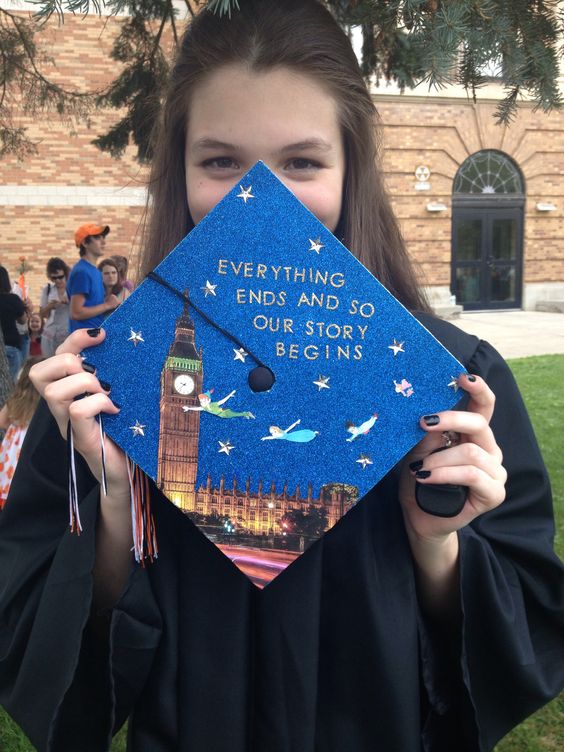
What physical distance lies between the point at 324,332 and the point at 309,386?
3.5 inches

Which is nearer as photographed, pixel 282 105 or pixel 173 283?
pixel 173 283

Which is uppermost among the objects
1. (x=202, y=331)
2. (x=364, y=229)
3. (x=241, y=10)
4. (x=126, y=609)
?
(x=241, y=10)

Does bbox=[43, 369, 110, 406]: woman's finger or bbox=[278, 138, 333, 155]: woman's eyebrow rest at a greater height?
bbox=[278, 138, 333, 155]: woman's eyebrow

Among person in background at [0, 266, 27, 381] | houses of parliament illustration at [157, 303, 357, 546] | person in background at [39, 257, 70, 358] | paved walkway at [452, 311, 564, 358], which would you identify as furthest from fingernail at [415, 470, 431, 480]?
paved walkway at [452, 311, 564, 358]

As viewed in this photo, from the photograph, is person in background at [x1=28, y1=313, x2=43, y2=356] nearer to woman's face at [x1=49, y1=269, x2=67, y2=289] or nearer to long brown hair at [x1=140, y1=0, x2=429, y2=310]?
woman's face at [x1=49, y1=269, x2=67, y2=289]

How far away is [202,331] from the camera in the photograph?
1055 mm

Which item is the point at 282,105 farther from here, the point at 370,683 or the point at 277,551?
the point at 370,683

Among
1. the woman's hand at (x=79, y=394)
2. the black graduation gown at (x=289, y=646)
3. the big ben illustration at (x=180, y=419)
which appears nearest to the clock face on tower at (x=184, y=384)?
the big ben illustration at (x=180, y=419)

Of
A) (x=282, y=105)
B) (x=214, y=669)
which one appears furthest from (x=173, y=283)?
(x=214, y=669)

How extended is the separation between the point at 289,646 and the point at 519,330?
42.9 ft

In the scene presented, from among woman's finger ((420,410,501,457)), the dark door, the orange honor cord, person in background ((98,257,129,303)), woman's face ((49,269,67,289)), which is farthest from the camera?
the dark door

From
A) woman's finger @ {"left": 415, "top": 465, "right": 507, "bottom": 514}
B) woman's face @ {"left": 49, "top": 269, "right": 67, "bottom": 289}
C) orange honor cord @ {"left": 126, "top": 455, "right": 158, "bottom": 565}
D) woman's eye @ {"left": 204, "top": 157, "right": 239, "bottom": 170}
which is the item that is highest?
woman's face @ {"left": 49, "top": 269, "right": 67, "bottom": 289}

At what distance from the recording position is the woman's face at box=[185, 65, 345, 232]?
1152 mm

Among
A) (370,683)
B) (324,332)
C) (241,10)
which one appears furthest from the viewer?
(241,10)
